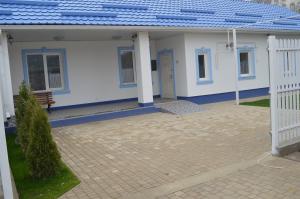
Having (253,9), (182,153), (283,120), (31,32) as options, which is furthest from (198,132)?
(253,9)

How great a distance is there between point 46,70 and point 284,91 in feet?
34.0

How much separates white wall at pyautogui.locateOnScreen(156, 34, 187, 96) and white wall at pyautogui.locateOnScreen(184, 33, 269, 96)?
20 centimetres

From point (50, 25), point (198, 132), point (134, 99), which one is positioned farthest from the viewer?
point (134, 99)

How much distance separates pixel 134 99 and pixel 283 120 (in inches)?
402

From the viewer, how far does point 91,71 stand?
1447 cm

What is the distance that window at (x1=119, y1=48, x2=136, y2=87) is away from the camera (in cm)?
1518

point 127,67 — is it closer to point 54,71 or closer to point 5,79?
point 54,71

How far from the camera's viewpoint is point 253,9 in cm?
1962

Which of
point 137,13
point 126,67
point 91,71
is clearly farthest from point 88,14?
point 126,67

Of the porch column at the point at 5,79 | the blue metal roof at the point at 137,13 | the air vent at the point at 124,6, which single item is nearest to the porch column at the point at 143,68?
the blue metal roof at the point at 137,13

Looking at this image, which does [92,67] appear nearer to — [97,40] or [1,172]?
[97,40]

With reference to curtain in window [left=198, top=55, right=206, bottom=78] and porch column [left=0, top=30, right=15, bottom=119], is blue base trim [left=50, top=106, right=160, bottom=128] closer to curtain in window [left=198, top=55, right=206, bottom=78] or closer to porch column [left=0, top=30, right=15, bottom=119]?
porch column [left=0, top=30, right=15, bottom=119]

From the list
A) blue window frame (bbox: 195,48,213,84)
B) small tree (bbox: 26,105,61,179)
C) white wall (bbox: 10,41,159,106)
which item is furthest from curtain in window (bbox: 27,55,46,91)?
small tree (bbox: 26,105,61,179)

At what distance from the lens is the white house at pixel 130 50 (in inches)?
447
